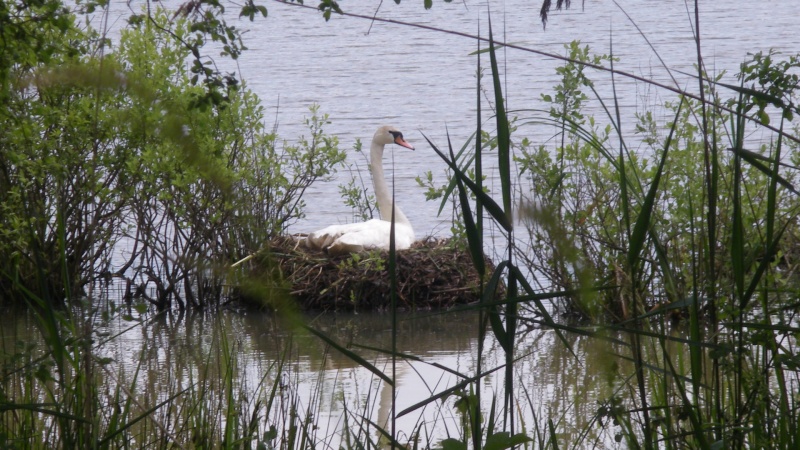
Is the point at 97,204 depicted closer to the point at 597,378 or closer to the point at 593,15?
the point at 597,378

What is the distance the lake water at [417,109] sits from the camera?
4.96 meters

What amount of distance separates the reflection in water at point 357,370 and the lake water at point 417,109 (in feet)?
0.06

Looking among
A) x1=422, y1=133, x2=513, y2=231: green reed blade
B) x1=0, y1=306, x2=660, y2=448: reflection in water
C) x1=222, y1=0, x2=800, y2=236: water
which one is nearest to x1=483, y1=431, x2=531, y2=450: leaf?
x1=422, y1=133, x2=513, y2=231: green reed blade

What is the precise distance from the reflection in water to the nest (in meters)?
0.14

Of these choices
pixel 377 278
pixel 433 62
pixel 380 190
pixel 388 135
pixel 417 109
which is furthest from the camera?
pixel 433 62

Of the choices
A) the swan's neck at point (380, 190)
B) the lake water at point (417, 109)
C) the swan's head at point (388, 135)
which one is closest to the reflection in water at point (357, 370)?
the lake water at point (417, 109)

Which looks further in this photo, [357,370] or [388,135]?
[388,135]

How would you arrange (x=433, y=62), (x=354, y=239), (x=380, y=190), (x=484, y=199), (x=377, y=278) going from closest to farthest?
1. (x=484, y=199)
2. (x=377, y=278)
3. (x=354, y=239)
4. (x=380, y=190)
5. (x=433, y=62)

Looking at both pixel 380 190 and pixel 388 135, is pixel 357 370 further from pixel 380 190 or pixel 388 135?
pixel 388 135

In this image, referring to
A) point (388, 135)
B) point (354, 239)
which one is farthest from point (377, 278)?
point (388, 135)

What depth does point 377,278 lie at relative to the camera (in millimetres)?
Answer: 7492

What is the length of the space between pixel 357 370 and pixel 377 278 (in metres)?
1.81

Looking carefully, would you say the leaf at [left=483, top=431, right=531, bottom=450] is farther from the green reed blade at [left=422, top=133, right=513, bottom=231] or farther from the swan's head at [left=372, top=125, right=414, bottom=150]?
the swan's head at [left=372, top=125, right=414, bottom=150]

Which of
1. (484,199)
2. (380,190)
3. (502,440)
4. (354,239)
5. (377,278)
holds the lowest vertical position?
(377,278)
